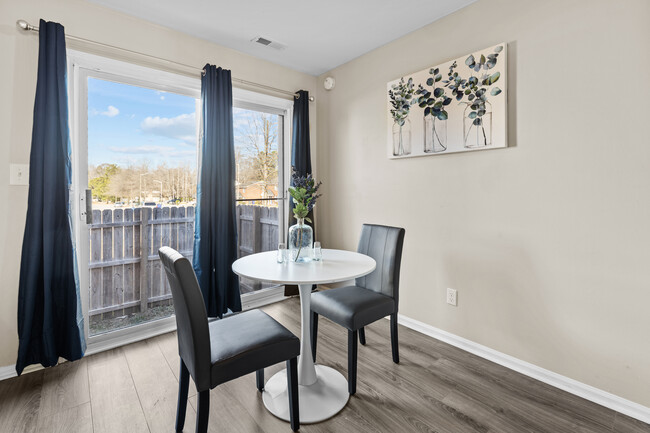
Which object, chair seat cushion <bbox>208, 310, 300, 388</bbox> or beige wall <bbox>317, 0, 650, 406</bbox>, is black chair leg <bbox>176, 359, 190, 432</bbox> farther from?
beige wall <bbox>317, 0, 650, 406</bbox>

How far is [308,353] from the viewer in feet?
6.34

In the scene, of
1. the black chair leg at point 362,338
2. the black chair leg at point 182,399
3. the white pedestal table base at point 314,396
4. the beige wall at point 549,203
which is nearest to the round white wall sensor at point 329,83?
the beige wall at point 549,203

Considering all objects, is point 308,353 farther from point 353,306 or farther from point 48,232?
point 48,232

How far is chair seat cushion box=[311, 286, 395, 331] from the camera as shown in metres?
1.93

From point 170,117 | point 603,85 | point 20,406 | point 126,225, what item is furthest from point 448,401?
point 170,117

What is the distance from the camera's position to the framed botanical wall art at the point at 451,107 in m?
2.14

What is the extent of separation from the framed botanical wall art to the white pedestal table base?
1.82 meters

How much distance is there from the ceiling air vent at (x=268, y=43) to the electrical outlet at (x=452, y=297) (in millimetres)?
2584

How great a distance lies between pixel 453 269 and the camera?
2494 mm

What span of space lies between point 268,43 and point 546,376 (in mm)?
3300

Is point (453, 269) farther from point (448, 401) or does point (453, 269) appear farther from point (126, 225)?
point (126, 225)

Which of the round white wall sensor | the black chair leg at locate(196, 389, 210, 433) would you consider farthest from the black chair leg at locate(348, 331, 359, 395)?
the round white wall sensor

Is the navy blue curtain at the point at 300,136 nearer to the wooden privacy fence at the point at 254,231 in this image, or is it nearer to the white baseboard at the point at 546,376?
the wooden privacy fence at the point at 254,231

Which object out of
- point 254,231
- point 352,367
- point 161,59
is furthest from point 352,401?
point 161,59
